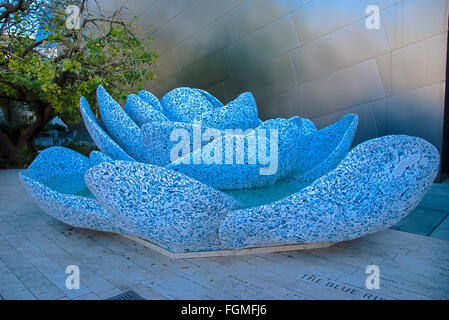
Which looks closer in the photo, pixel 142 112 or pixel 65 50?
pixel 142 112

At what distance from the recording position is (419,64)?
5.77 meters

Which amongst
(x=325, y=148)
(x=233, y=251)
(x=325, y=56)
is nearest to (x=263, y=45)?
(x=325, y=56)

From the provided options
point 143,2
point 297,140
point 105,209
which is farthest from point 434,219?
point 143,2

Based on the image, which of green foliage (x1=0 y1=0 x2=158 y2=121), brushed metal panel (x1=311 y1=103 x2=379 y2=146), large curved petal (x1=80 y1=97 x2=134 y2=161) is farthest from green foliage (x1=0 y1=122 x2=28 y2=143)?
brushed metal panel (x1=311 y1=103 x2=379 y2=146)

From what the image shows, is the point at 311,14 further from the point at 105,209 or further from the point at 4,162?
the point at 4,162

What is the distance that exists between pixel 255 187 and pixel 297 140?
25.7 inches

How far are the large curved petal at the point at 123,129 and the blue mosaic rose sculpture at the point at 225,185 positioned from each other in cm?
1

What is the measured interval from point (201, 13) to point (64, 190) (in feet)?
21.6

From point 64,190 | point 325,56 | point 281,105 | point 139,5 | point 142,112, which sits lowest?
point 64,190

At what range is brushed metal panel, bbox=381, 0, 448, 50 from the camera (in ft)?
17.9

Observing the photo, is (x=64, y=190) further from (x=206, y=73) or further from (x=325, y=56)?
(x=206, y=73)

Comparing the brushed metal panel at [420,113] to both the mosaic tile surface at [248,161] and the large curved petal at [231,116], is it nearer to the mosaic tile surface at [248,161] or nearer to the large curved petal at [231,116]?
the mosaic tile surface at [248,161]

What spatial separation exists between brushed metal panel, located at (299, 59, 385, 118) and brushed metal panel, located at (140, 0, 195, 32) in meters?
4.39

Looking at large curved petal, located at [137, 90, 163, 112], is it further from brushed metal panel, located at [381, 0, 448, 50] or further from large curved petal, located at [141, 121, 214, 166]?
brushed metal panel, located at [381, 0, 448, 50]
